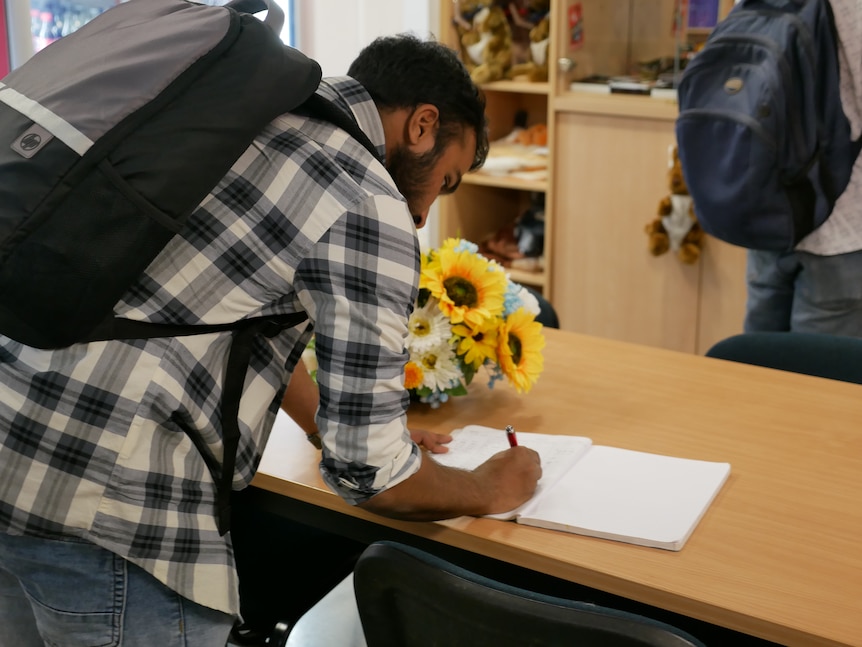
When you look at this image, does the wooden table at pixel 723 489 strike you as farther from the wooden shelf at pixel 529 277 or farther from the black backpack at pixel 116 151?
the wooden shelf at pixel 529 277

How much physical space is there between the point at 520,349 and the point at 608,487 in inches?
13.7

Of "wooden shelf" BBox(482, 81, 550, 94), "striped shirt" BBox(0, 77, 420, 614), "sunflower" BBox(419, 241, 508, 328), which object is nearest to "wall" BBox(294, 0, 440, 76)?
"wooden shelf" BBox(482, 81, 550, 94)

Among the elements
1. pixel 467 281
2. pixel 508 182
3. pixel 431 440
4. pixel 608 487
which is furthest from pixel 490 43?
pixel 608 487

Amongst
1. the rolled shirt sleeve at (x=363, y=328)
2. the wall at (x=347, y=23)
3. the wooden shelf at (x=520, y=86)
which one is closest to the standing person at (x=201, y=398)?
the rolled shirt sleeve at (x=363, y=328)

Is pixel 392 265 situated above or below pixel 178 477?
above

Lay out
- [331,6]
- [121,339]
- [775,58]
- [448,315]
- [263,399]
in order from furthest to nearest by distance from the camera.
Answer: [331,6], [775,58], [448,315], [263,399], [121,339]

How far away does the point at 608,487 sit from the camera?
1405mm

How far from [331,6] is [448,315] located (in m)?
2.31

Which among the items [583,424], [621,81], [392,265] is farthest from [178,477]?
[621,81]

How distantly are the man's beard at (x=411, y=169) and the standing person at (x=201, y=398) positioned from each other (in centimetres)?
16

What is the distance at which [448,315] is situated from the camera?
1.61m

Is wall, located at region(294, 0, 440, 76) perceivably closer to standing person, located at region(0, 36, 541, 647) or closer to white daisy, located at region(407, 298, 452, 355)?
white daisy, located at region(407, 298, 452, 355)

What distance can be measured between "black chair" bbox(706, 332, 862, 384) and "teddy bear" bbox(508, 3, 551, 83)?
1.71 m

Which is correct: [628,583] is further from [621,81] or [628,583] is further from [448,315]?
[621,81]
